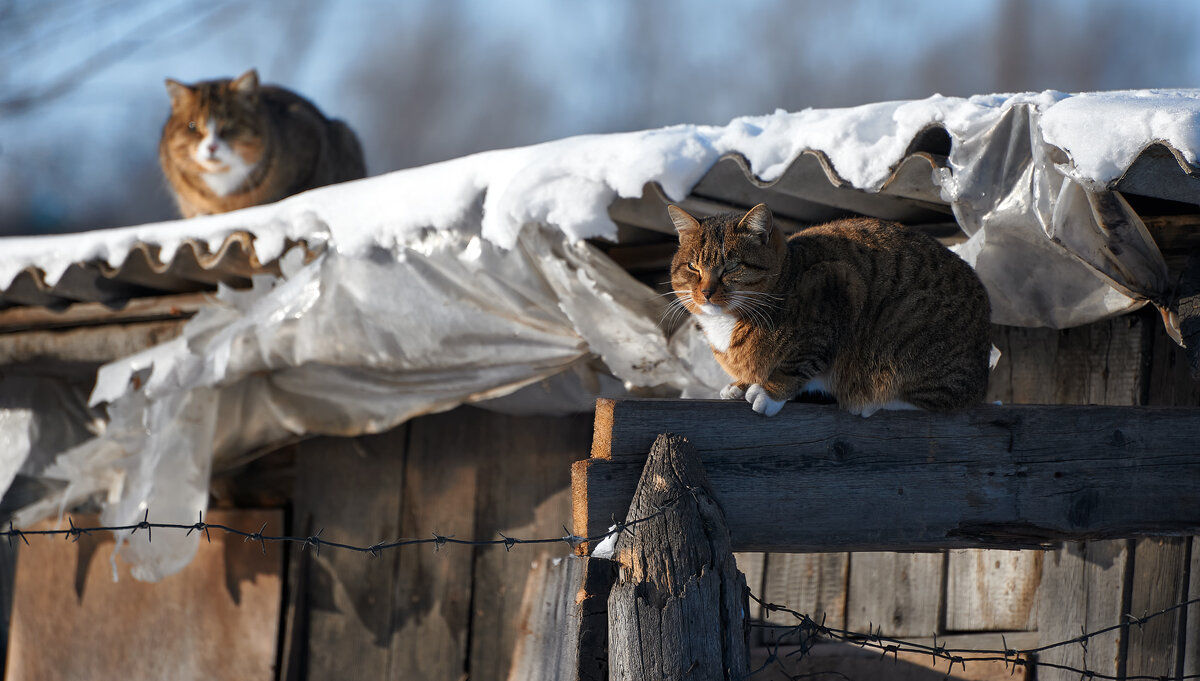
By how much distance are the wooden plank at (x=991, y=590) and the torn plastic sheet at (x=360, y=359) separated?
1038mm

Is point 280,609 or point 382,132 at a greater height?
point 382,132

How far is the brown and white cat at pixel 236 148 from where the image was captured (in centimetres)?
524

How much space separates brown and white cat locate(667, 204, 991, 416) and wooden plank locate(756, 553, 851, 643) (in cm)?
136

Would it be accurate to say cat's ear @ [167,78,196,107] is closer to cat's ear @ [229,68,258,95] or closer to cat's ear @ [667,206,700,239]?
cat's ear @ [229,68,258,95]

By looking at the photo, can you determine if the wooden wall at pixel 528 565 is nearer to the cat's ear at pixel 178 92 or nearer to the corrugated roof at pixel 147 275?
the corrugated roof at pixel 147 275

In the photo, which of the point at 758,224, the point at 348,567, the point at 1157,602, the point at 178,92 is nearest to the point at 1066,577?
the point at 1157,602

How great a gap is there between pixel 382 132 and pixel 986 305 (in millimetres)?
18031

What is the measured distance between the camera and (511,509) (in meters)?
4.27

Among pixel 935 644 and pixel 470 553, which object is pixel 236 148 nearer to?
pixel 470 553

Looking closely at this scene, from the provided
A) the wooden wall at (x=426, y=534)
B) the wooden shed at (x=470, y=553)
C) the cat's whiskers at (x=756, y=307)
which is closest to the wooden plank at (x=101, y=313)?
the wooden shed at (x=470, y=553)

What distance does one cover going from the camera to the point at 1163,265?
2564 millimetres

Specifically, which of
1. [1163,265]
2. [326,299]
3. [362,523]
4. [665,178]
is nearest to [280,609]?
[362,523]

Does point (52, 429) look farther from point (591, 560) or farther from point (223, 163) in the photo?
point (591, 560)

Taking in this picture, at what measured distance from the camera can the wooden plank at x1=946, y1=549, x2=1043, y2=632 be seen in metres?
3.21
